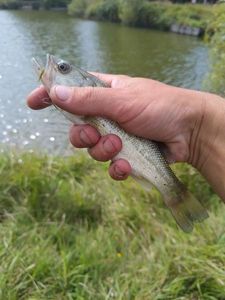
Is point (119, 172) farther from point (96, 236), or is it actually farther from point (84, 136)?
point (96, 236)

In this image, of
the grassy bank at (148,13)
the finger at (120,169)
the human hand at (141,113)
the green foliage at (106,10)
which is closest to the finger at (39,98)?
the human hand at (141,113)

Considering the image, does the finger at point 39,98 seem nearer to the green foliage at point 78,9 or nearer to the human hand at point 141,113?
the human hand at point 141,113

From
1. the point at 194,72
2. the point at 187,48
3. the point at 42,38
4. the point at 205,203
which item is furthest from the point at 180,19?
the point at 205,203

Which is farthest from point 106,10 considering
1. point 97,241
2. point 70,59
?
point 97,241

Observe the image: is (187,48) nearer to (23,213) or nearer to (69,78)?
(23,213)

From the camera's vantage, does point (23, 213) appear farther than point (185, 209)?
Yes
